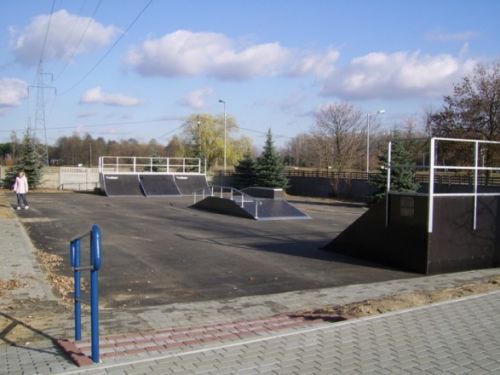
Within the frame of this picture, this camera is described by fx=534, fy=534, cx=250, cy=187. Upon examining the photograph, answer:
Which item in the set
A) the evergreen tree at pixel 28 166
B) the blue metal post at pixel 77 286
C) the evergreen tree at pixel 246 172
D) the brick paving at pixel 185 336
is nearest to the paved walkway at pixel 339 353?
the brick paving at pixel 185 336

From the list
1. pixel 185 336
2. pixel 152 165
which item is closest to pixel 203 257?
pixel 185 336

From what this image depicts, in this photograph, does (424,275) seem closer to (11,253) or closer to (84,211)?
(11,253)

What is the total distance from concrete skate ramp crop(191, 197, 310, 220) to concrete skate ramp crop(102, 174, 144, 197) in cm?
1244

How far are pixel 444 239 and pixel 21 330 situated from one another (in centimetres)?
781

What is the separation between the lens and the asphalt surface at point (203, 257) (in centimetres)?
904

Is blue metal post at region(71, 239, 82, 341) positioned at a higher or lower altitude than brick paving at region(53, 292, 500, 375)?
higher

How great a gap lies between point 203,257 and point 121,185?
26033 millimetres

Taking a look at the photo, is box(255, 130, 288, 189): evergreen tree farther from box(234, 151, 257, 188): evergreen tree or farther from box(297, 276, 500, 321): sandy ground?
box(297, 276, 500, 321): sandy ground

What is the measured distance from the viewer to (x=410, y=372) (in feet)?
15.9

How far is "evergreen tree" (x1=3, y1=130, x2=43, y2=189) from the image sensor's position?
4362cm

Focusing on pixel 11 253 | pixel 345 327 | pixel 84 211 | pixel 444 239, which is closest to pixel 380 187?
pixel 84 211

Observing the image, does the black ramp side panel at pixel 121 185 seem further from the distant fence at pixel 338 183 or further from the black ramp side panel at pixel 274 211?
the black ramp side panel at pixel 274 211

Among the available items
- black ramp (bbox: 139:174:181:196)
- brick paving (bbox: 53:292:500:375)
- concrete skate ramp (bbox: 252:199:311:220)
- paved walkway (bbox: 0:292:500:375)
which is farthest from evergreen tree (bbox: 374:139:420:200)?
paved walkway (bbox: 0:292:500:375)

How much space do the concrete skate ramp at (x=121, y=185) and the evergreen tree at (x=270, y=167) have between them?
452 inches
